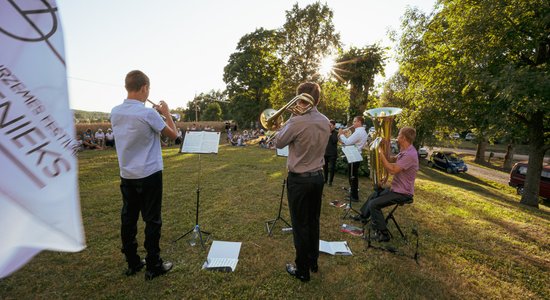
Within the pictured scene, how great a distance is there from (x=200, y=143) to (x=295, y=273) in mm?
2495

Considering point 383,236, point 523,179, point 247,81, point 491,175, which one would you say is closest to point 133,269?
point 383,236

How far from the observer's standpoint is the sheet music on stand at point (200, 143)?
4211mm

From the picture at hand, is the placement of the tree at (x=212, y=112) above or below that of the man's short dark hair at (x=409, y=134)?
above

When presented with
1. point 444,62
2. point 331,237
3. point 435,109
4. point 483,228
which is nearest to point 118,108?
point 331,237

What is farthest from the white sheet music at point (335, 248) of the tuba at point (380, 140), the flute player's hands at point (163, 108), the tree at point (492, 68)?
the tree at point (492, 68)

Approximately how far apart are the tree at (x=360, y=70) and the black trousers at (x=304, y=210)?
711 inches

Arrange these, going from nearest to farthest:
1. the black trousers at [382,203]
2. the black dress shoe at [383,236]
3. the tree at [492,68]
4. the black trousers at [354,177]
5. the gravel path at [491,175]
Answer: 1. the black trousers at [382,203]
2. the black dress shoe at [383,236]
3. the black trousers at [354,177]
4. the tree at [492,68]
5. the gravel path at [491,175]

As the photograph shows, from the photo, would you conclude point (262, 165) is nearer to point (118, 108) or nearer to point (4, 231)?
point (118, 108)

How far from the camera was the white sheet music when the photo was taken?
4.20 m

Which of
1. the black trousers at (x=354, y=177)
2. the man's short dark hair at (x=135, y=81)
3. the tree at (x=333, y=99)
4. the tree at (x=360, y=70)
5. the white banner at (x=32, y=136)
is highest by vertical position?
the tree at (x=360, y=70)

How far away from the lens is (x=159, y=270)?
11.2ft

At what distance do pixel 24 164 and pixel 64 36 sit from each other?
39cm

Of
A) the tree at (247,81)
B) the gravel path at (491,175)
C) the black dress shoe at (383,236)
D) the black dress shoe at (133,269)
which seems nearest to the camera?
the black dress shoe at (133,269)

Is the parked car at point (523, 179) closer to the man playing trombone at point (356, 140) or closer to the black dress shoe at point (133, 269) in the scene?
the man playing trombone at point (356, 140)
